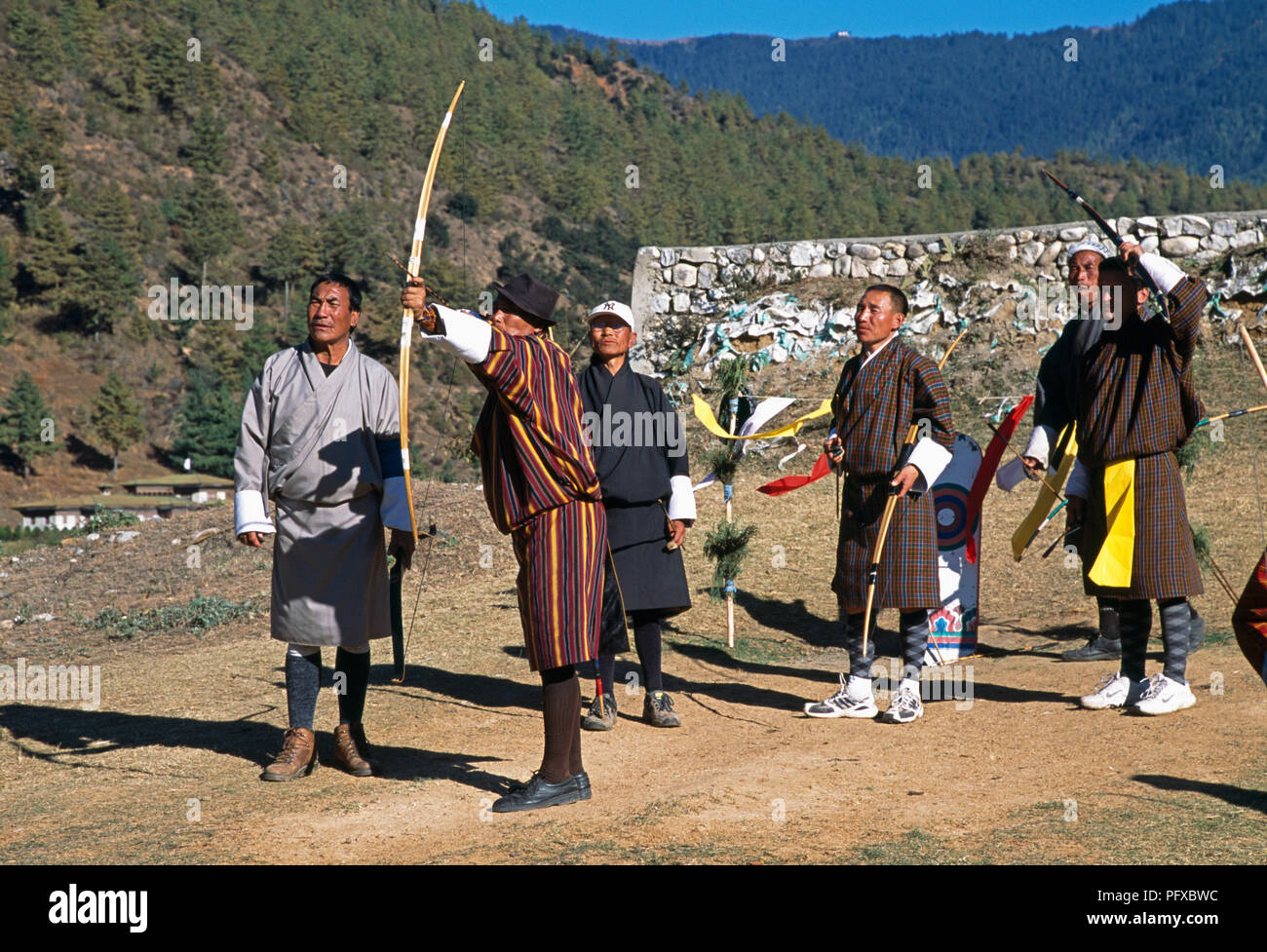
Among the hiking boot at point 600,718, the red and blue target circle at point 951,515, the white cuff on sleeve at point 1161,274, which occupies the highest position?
the white cuff on sleeve at point 1161,274

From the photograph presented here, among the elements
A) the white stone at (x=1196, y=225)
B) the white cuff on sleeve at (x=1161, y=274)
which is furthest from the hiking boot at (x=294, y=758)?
the white stone at (x=1196, y=225)

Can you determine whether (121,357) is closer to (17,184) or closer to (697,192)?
(17,184)

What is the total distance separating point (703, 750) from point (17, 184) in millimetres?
43546

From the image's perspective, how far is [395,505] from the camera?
15.0 ft

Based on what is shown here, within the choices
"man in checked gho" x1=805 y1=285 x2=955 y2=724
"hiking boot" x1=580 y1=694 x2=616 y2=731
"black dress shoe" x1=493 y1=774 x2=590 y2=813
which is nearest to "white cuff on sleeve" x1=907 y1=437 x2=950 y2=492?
"man in checked gho" x1=805 y1=285 x2=955 y2=724

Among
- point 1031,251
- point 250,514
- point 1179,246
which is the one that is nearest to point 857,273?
point 1031,251

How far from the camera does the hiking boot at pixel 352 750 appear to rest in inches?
182

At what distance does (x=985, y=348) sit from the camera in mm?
14547

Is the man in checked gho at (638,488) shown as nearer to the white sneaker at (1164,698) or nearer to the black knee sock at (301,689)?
the black knee sock at (301,689)

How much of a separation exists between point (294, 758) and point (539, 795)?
112cm

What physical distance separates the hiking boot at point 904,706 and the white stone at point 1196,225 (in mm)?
10734

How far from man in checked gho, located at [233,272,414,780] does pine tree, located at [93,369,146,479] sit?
32.2 meters

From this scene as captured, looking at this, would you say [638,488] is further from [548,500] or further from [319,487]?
[548,500]

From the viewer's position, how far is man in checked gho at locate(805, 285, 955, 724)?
5309 mm
